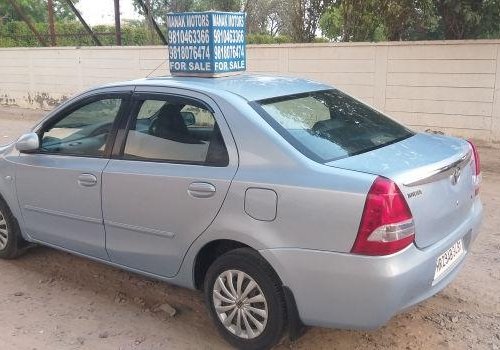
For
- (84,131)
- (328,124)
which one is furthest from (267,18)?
(328,124)

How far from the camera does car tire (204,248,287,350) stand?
3.05 meters

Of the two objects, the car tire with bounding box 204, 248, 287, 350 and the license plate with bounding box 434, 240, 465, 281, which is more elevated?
the license plate with bounding box 434, 240, 465, 281

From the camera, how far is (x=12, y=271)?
4.59 meters

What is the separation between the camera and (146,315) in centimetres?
380

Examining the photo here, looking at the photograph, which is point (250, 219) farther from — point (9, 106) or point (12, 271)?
point (9, 106)

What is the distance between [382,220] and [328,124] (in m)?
0.93

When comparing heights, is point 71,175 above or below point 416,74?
below

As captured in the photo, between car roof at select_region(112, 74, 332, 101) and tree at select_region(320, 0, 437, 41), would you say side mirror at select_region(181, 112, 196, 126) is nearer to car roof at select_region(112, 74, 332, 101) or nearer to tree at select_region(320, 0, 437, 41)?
car roof at select_region(112, 74, 332, 101)

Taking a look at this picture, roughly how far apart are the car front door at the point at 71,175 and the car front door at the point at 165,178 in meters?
0.14

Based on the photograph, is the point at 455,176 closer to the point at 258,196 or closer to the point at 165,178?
the point at 258,196

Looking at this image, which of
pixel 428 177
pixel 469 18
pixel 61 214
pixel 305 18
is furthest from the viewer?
pixel 305 18

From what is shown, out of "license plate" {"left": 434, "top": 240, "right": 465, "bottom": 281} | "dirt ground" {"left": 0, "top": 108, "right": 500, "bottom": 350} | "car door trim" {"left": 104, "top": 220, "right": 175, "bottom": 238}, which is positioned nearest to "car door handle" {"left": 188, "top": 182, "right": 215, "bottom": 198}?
"car door trim" {"left": 104, "top": 220, "right": 175, "bottom": 238}

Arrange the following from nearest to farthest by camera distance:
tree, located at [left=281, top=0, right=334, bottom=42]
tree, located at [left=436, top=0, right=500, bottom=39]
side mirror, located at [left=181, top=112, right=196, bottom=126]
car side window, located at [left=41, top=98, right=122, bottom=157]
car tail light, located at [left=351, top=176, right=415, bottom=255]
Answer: car tail light, located at [left=351, top=176, right=415, bottom=255] → side mirror, located at [left=181, top=112, right=196, bottom=126] → car side window, located at [left=41, top=98, right=122, bottom=157] → tree, located at [left=436, top=0, right=500, bottom=39] → tree, located at [left=281, top=0, right=334, bottom=42]

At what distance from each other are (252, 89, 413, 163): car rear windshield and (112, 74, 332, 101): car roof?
0.07 metres
